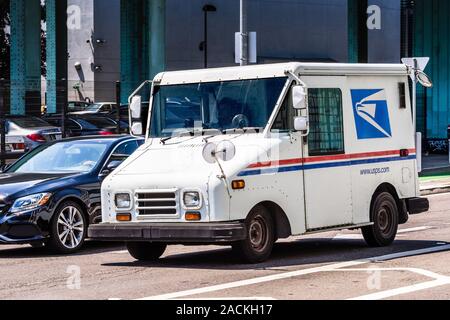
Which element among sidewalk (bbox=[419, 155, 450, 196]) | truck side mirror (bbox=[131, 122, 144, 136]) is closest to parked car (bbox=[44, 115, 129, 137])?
sidewalk (bbox=[419, 155, 450, 196])

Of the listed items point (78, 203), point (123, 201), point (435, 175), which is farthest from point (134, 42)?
point (123, 201)

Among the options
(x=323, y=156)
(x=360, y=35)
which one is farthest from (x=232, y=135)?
(x=360, y=35)

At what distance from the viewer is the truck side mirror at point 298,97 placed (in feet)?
41.5

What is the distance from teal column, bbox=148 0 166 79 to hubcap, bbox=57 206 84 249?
87.0ft

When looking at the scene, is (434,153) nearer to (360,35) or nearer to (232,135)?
(360,35)

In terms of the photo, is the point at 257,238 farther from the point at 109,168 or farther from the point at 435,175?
the point at 435,175

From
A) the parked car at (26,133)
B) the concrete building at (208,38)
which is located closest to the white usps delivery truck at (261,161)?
the parked car at (26,133)

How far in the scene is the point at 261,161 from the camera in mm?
12562

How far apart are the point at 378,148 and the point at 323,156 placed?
1217 mm

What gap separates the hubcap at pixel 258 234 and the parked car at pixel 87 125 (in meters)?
14.3

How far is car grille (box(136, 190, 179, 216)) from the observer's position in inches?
488

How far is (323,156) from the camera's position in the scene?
13.5 m

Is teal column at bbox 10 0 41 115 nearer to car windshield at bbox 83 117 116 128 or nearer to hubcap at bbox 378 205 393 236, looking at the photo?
car windshield at bbox 83 117 116 128

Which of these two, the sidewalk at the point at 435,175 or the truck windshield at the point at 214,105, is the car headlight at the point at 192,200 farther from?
the sidewalk at the point at 435,175
